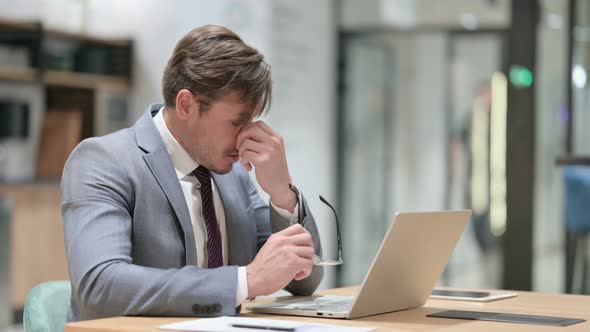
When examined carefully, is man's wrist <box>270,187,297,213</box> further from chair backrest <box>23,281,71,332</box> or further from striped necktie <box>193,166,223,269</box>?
chair backrest <box>23,281,71,332</box>

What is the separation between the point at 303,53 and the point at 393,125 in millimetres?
887

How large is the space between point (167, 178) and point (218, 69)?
27cm

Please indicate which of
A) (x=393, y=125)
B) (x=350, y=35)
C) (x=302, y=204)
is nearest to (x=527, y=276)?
(x=393, y=125)

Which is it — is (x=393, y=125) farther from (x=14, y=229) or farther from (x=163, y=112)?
(x=163, y=112)

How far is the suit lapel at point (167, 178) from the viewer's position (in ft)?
6.91

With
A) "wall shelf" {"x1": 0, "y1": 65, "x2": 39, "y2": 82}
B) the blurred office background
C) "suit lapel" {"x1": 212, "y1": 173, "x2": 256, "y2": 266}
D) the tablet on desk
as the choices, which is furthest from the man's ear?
"wall shelf" {"x1": 0, "y1": 65, "x2": 39, "y2": 82}

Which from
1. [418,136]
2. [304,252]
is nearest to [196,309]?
[304,252]

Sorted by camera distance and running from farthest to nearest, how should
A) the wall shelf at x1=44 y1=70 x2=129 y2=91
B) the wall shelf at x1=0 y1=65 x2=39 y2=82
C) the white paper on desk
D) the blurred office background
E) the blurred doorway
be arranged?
the blurred doorway → the wall shelf at x1=44 y1=70 x2=129 y2=91 → the wall shelf at x1=0 y1=65 x2=39 y2=82 → the blurred office background → the white paper on desk

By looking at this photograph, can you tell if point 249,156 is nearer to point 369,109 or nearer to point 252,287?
point 252,287

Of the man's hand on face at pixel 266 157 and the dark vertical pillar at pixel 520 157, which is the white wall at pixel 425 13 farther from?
the man's hand on face at pixel 266 157

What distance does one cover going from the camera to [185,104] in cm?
220

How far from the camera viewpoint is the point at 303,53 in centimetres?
711

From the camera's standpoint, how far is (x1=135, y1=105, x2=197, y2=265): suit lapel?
2107 mm

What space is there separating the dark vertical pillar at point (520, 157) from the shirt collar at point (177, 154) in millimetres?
3724
